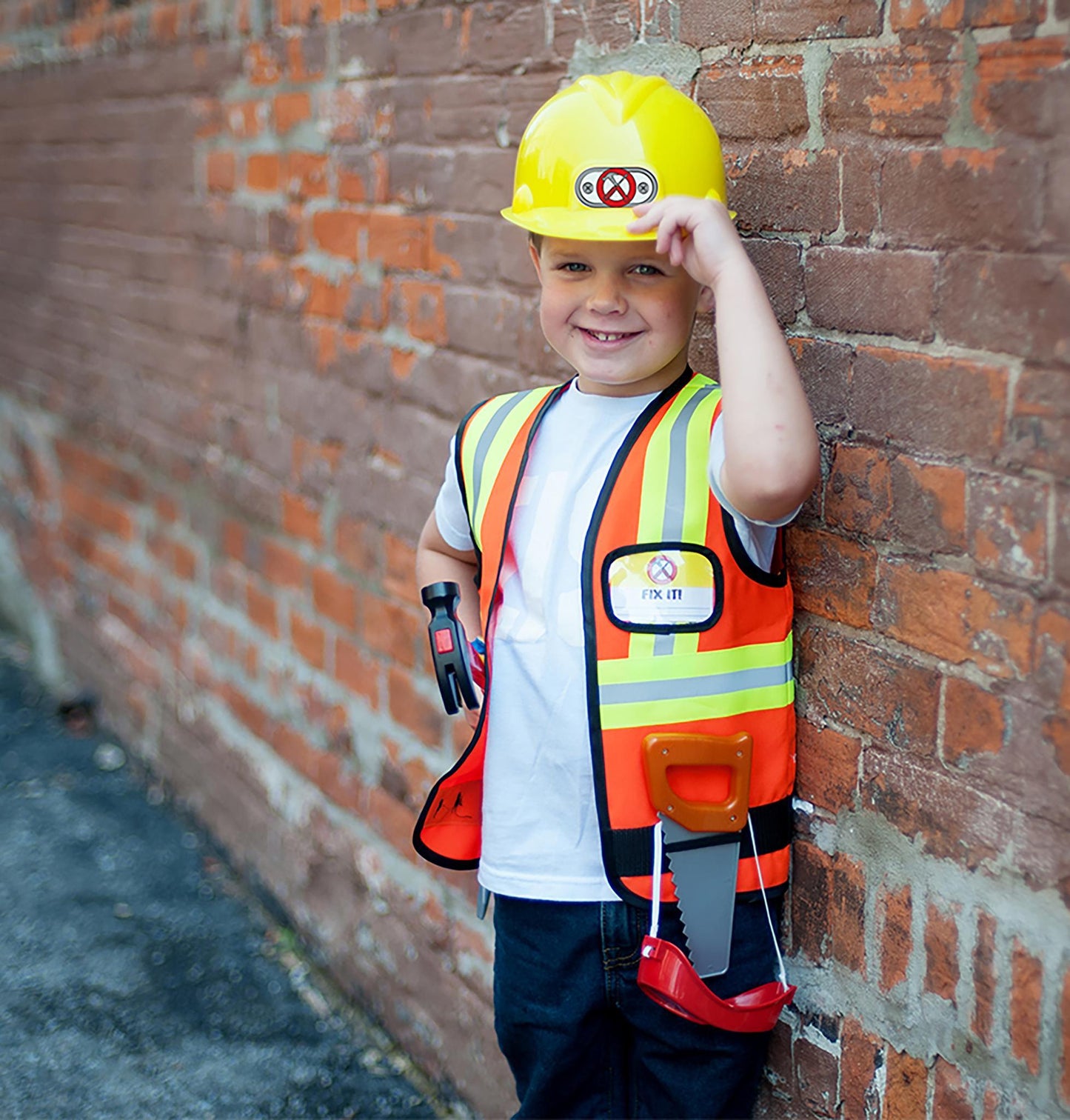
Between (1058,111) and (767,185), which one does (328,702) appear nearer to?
(767,185)

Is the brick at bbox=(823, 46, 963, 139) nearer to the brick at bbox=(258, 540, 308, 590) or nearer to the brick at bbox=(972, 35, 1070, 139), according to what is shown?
the brick at bbox=(972, 35, 1070, 139)

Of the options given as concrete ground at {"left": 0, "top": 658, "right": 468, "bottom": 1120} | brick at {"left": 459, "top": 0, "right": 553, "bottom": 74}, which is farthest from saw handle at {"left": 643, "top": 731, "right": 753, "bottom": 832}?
concrete ground at {"left": 0, "top": 658, "right": 468, "bottom": 1120}

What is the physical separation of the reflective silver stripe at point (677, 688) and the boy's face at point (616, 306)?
411 mm

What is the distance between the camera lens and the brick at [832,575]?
174 cm

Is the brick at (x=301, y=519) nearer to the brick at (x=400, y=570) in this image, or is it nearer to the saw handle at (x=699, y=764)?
the brick at (x=400, y=570)

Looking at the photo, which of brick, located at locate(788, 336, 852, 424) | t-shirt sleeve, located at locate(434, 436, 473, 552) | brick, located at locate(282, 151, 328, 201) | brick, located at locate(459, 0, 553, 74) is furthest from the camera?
brick, located at locate(282, 151, 328, 201)

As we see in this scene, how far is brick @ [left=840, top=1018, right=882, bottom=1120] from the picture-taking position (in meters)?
1.83

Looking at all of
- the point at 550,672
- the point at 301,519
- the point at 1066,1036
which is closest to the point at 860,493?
the point at 550,672

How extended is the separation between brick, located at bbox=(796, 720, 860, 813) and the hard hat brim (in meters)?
0.73

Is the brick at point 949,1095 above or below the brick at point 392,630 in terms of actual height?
below

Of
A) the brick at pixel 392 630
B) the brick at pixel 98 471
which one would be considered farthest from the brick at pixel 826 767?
the brick at pixel 98 471

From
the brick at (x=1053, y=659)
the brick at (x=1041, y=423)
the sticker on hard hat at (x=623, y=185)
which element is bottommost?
the brick at (x=1053, y=659)

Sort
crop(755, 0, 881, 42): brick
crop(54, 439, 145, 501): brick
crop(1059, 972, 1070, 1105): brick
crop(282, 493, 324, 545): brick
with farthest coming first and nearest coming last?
crop(54, 439, 145, 501): brick, crop(282, 493, 324, 545): brick, crop(755, 0, 881, 42): brick, crop(1059, 972, 1070, 1105): brick

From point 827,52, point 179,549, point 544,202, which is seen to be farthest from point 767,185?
point 179,549
